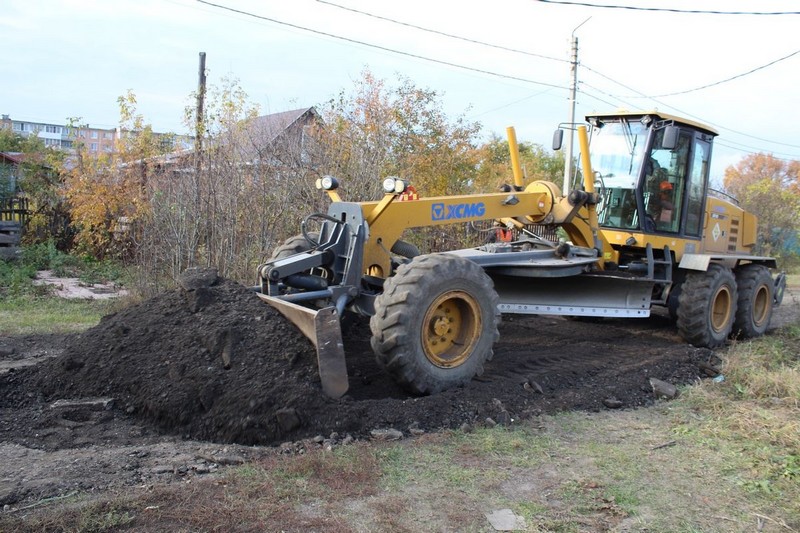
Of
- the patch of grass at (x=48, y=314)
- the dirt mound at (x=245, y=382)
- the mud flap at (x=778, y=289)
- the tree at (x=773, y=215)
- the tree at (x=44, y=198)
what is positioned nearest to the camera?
the dirt mound at (x=245, y=382)

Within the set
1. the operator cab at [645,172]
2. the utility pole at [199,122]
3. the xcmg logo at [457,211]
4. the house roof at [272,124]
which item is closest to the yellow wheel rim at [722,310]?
the operator cab at [645,172]

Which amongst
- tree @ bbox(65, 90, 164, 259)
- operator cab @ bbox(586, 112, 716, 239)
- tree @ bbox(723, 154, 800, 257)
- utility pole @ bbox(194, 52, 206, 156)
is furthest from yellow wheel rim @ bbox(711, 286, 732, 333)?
tree @ bbox(723, 154, 800, 257)

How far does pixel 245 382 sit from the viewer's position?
5305 mm

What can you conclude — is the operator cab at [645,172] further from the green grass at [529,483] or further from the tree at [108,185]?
the tree at [108,185]

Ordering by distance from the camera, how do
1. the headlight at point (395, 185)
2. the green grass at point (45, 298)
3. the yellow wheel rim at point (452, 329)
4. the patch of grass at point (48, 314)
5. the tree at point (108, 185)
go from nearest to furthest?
the yellow wheel rim at point (452, 329)
the headlight at point (395, 185)
the patch of grass at point (48, 314)
the green grass at point (45, 298)
the tree at point (108, 185)

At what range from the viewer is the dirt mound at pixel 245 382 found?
16.7ft

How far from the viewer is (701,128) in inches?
358

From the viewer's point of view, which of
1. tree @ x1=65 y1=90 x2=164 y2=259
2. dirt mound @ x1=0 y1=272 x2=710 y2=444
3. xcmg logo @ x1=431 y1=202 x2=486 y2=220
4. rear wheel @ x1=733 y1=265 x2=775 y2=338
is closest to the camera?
dirt mound @ x1=0 y1=272 x2=710 y2=444

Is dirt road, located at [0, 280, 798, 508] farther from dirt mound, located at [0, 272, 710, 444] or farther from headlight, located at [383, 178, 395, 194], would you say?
headlight, located at [383, 178, 395, 194]

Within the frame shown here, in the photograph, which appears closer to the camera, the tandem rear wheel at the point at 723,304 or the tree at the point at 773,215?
the tandem rear wheel at the point at 723,304

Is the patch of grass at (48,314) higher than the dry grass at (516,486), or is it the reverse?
the dry grass at (516,486)

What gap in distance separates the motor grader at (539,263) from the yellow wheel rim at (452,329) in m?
0.01

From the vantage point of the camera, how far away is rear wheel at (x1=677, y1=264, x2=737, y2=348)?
28.2ft

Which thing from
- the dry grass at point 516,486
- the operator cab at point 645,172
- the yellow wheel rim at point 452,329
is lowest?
A: the dry grass at point 516,486
